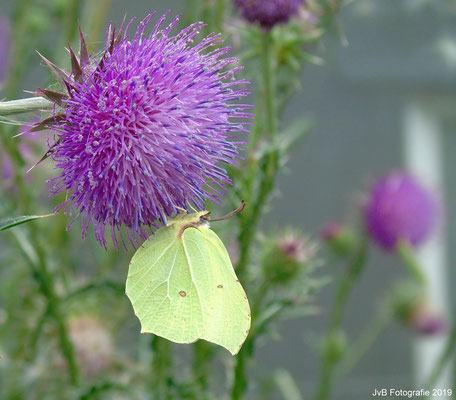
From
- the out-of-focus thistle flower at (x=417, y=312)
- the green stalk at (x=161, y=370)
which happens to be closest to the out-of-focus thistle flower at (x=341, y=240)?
the out-of-focus thistle flower at (x=417, y=312)

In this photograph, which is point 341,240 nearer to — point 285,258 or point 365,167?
point 285,258

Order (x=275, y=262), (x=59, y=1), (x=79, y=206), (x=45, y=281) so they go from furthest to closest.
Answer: (x=59, y=1) → (x=275, y=262) → (x=45, y=281) → (x=79, y=206)

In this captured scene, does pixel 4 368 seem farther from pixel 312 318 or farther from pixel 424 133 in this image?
pixel 424 133

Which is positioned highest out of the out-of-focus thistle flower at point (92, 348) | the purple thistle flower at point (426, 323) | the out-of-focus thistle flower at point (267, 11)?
the out-of-focus thistle flower at point (267, 11)

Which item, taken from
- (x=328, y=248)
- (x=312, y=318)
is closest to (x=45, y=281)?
(x=328, y=248)

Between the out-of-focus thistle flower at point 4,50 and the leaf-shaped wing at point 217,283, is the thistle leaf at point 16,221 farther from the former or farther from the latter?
the out-of-focus thistle flower at point 4,50
